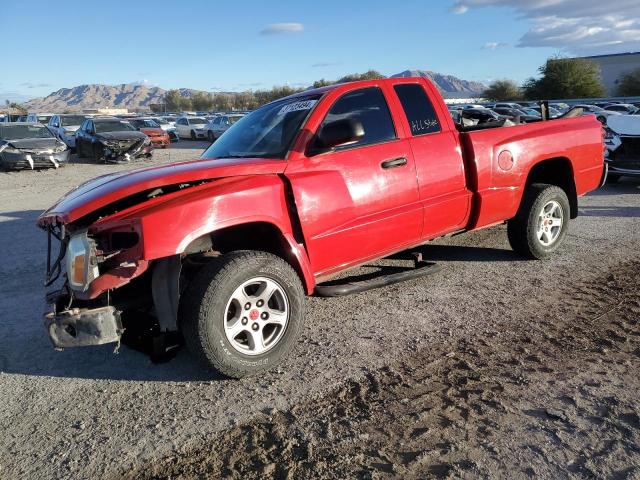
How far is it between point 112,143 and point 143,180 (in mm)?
16747

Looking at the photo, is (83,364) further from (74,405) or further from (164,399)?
(164,399)

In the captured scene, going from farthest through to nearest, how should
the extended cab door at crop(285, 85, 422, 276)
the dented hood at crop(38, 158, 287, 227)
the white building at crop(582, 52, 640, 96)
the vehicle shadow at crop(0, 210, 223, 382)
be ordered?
the white building at crop(582, 52, 640, 96) < the extended cab door at crop(285, 85, 422, 276) < the vehicle shadow at crop(0, 210, 223, 382) < the dented hood at crop(38, 158, 287, 227)

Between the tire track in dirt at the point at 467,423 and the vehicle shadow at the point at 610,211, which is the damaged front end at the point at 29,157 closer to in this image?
the vehicle shadow at the point at 610,211

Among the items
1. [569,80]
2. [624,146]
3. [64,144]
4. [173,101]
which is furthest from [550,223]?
[173,101]

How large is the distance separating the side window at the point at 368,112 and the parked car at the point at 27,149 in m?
15.7

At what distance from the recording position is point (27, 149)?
17.3m

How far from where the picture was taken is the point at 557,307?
4.59m

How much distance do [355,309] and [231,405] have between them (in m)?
1.78

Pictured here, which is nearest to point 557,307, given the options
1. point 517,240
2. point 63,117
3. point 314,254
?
point 517,240

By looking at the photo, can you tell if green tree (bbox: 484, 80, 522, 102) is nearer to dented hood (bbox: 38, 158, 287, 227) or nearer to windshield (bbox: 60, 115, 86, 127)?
windshield (bbox: 60, 115, 86, 127)

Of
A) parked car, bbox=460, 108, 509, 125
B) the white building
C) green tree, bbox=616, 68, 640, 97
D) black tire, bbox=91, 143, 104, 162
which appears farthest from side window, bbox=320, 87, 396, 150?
the white building

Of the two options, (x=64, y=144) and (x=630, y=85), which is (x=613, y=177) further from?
Answer: (x=630, y=85)

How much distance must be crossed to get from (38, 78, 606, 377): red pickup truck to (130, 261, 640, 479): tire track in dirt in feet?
2.36

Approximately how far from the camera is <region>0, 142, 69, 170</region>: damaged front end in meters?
17.1
